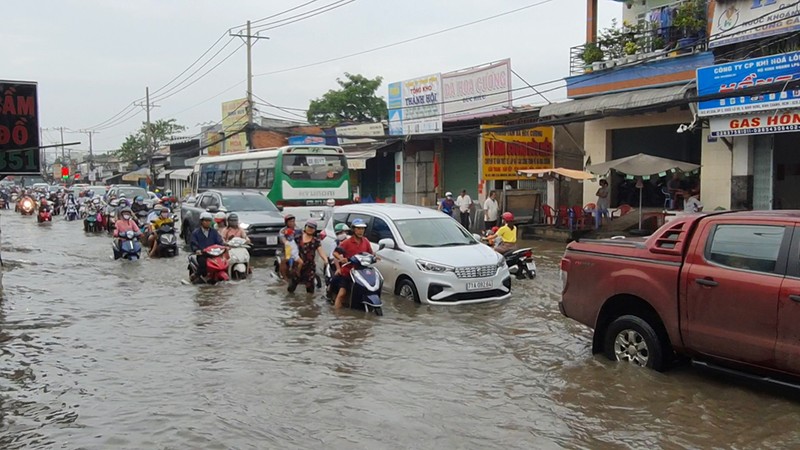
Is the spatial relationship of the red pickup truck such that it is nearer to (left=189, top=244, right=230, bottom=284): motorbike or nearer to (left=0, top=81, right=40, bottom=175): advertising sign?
(left=189, top=244, right=230, bottom=284): motorbike

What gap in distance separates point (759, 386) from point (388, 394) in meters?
3.52

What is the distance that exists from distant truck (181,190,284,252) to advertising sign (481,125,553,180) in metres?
8.18

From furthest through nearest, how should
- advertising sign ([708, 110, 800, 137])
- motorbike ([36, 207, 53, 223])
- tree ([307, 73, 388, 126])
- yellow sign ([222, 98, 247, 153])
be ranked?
tree ([307, 73, 388, 126]), yellow sign ([222, 98, 247, 153]), motorbike ([36, 207, 53, 223]), advertising sign ([708, 110, 800, 137])

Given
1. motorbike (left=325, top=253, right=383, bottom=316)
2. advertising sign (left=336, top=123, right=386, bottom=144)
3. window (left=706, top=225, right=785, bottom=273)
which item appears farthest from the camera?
advertising sign (left=336, top=123, right=386, bottom=144)

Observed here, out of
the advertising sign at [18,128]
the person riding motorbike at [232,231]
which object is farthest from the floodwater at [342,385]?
the person riding motorbike at [232,231]

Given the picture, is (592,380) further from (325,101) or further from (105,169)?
(105,169)

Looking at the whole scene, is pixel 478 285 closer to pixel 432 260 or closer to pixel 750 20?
pixel 432 260

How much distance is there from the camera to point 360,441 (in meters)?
5.62

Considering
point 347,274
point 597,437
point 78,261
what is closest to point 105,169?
point 78,261

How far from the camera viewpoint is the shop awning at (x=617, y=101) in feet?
61.9

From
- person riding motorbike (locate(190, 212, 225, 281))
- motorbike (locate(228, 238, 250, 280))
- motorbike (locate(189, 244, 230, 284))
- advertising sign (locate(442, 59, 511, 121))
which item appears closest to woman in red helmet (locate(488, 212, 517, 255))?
motorbike (locate(228, 238, 250, 280))

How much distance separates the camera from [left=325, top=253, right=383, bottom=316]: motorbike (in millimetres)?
10531

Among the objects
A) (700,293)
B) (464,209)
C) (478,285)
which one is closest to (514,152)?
(464,209)

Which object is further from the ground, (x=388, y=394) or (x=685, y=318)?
(x=685, y=318)
